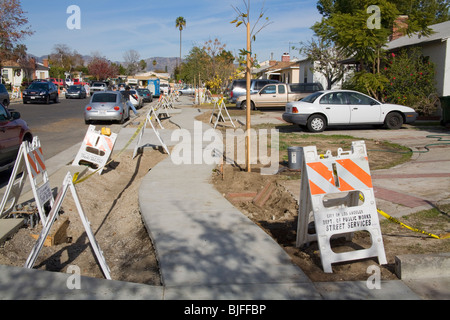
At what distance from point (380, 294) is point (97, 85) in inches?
2026

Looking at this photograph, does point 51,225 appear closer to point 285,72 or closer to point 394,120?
point 394,120

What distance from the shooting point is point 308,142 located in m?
13.3

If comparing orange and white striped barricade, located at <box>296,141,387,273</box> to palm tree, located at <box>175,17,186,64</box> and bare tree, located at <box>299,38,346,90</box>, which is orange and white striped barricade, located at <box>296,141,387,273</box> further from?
palm tree, located at <box>175,17,186,64</box>

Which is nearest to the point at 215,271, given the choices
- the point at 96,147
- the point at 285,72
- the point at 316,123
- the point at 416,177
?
the point at 416,177

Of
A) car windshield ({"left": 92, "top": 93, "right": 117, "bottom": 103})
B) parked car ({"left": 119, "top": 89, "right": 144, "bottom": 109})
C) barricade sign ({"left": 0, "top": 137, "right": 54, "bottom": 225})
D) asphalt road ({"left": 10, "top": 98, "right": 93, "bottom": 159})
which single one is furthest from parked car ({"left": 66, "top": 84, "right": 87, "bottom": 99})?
barricade sign ({"left": 0, "top": 137, "right": 54, "bottom": 225})

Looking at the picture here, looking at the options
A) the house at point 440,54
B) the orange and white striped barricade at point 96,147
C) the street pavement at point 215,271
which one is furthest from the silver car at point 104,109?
the house at point 440,54

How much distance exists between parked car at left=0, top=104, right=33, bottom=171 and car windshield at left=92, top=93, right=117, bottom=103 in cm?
1096

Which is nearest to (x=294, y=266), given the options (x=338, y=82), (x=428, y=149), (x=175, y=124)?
(x=428, y=149)

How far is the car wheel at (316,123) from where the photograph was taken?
15.8 m

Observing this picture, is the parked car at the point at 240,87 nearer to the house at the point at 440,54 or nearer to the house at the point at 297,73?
the house at the point at 297,73

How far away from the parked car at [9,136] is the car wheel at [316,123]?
383 inches

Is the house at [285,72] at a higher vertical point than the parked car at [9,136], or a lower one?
higher

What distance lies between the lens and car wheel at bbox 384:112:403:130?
637 inches
